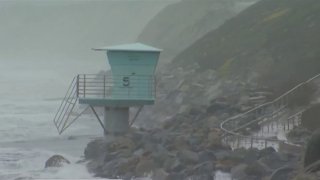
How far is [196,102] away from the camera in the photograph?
3700 cm

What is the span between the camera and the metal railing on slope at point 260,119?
2416cm

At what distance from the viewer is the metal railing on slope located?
951 inches

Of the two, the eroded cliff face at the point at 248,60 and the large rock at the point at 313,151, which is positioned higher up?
the eroded cliff face at the point at 248,60

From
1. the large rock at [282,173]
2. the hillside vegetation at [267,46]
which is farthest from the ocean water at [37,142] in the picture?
the hillside vegetation at [267,46]

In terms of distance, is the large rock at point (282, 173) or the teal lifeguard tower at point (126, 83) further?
the teal lifeguard tower at point (126, 83)

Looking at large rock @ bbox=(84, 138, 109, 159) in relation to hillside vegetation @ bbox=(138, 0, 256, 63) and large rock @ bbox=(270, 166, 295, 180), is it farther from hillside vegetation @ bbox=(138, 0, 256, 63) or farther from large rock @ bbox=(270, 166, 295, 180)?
hillside vegetation @ bbox=(138, 0, 256, 63)

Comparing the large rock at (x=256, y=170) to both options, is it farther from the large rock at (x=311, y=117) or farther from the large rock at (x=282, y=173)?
the large rock at (x=311, y=117)

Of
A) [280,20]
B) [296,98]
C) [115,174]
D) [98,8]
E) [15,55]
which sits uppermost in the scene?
[98,8]

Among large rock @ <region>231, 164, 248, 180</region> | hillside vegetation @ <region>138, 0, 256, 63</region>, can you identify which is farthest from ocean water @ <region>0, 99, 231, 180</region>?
hillside vegetation @ <region>138, 0, 256, 63</region>

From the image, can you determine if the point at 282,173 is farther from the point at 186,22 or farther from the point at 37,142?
Answer: the point at 186,22

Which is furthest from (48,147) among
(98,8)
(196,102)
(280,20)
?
(98,8)

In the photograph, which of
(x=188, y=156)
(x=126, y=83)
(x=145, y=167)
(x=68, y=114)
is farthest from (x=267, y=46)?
(x=188, y=156)

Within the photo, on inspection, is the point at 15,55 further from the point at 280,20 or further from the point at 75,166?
the point at 75,166

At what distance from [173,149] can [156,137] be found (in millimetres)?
2520
